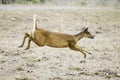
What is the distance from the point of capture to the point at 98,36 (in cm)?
1923

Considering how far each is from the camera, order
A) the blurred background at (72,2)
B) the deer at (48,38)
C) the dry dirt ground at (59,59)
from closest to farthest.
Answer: the deer at (48,38) → the dry dirt ground at (59,59) → the blurred background at (72,2)

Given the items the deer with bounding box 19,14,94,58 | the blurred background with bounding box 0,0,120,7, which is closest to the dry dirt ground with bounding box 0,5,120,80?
the deer with bounding box 19,14,94,58

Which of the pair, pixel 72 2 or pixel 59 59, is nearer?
pixel 59 59

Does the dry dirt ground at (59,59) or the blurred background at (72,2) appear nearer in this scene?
the dry dirt ground at (59,59)

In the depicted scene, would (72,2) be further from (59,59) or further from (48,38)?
(48,38)

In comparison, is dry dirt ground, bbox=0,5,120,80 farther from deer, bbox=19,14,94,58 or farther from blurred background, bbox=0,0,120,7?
blurred background, bbox=0,0,120,7

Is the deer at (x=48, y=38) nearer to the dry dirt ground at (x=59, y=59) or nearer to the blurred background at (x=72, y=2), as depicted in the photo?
the dry dirt ground at (x=59, y=59)

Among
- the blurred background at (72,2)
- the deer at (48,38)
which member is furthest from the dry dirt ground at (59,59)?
the blurred background at (72,2)

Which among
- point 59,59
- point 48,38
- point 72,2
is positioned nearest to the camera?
point 48,38

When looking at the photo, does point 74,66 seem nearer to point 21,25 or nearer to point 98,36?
point 98,36

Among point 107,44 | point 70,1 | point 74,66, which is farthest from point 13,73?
point 70,1

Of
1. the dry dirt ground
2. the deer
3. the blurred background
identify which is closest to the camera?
the deer

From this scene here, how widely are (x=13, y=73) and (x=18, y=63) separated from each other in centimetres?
132

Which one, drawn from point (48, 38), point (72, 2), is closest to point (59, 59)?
point (48, 38)
